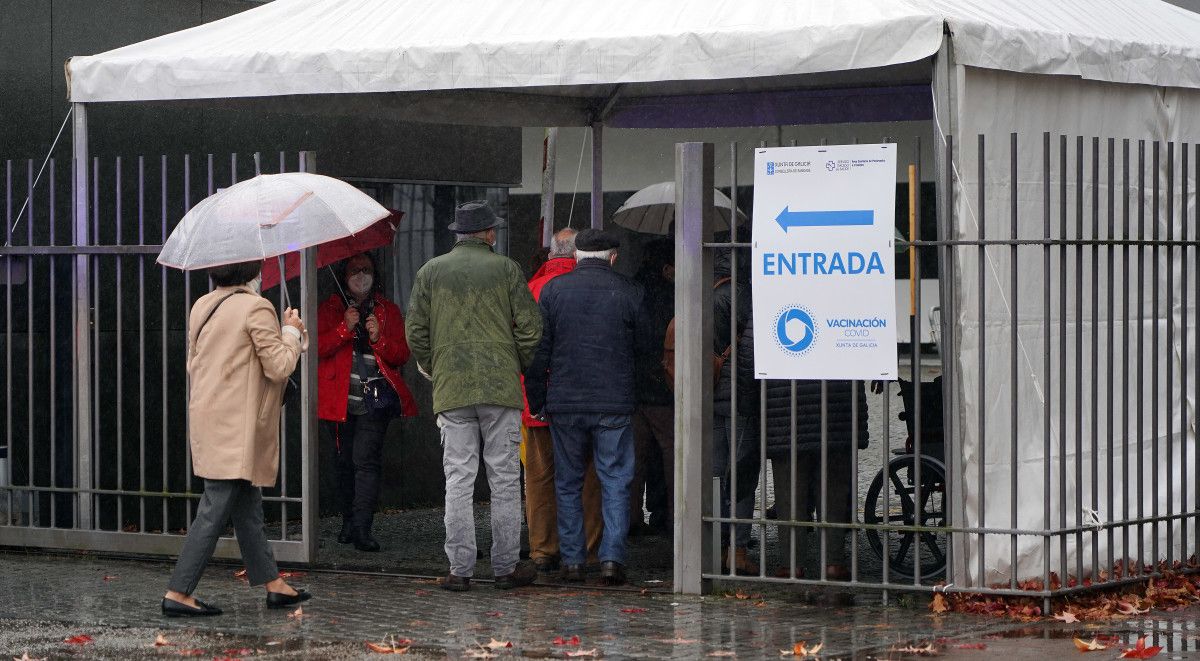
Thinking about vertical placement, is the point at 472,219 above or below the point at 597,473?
above

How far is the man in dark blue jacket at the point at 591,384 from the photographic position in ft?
29.4

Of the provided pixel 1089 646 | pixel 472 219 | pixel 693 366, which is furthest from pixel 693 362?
pixel 1089 646

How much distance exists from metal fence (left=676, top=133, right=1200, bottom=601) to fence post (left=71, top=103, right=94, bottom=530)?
3460 millimetres

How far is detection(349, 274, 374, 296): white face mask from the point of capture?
34.0 feet

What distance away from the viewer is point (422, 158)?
41.7 feet

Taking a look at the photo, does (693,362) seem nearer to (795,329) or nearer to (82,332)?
(795,329)

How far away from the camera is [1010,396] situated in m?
7.84

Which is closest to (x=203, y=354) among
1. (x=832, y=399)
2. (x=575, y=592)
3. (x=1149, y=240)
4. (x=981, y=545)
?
(x=575, y=592)

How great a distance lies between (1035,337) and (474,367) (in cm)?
259

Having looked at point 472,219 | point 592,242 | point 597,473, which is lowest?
point 597,473

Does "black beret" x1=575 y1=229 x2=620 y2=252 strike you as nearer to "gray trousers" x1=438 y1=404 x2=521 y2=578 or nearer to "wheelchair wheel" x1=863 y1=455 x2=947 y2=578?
"gray trousers" x1=438 y1=404 x2=521 y2=578

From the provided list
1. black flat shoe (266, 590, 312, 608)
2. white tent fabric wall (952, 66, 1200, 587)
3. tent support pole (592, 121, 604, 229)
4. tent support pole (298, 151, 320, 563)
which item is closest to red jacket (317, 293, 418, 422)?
tent support pole (298, 151, 320, 563)

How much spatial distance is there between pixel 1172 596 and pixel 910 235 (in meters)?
2.07

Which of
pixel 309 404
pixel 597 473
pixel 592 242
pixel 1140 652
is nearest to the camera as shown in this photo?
pixel 1140 652
